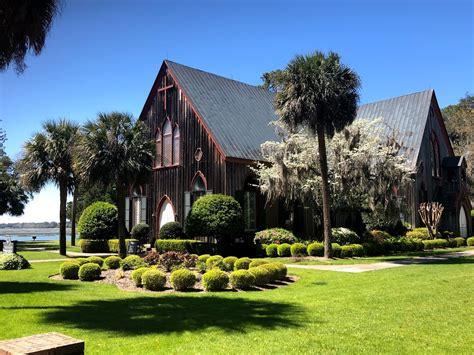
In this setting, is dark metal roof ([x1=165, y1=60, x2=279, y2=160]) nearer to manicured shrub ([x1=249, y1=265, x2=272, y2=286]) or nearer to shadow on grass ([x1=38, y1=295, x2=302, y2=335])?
manicured shrub ([x1=249, y1=265, x2=272, y2=286])

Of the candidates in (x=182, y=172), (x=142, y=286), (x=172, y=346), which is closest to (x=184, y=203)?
(x=182, y=172)

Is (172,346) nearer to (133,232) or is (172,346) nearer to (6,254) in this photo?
(6,254)

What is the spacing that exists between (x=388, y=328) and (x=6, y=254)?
1600 centimetres

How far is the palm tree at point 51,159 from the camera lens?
85.6 feet

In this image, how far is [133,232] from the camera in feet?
101

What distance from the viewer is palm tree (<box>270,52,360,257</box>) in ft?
64.9

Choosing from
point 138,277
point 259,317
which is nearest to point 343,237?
point 138,277

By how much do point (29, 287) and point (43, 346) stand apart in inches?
366

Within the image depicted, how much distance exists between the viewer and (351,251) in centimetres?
2205

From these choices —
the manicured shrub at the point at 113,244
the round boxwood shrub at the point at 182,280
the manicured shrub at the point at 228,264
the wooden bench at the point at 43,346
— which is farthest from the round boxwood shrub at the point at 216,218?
the wooden bench at the point at 43,346

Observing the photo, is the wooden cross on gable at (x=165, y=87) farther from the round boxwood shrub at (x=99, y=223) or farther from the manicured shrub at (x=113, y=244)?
the manicured shrub at (x=113, y=244)

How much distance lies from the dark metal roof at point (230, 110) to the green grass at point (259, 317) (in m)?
15.5

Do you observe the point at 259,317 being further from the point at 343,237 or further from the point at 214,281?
the point at 343,237

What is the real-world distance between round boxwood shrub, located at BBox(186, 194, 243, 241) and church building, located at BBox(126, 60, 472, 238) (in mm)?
2754
